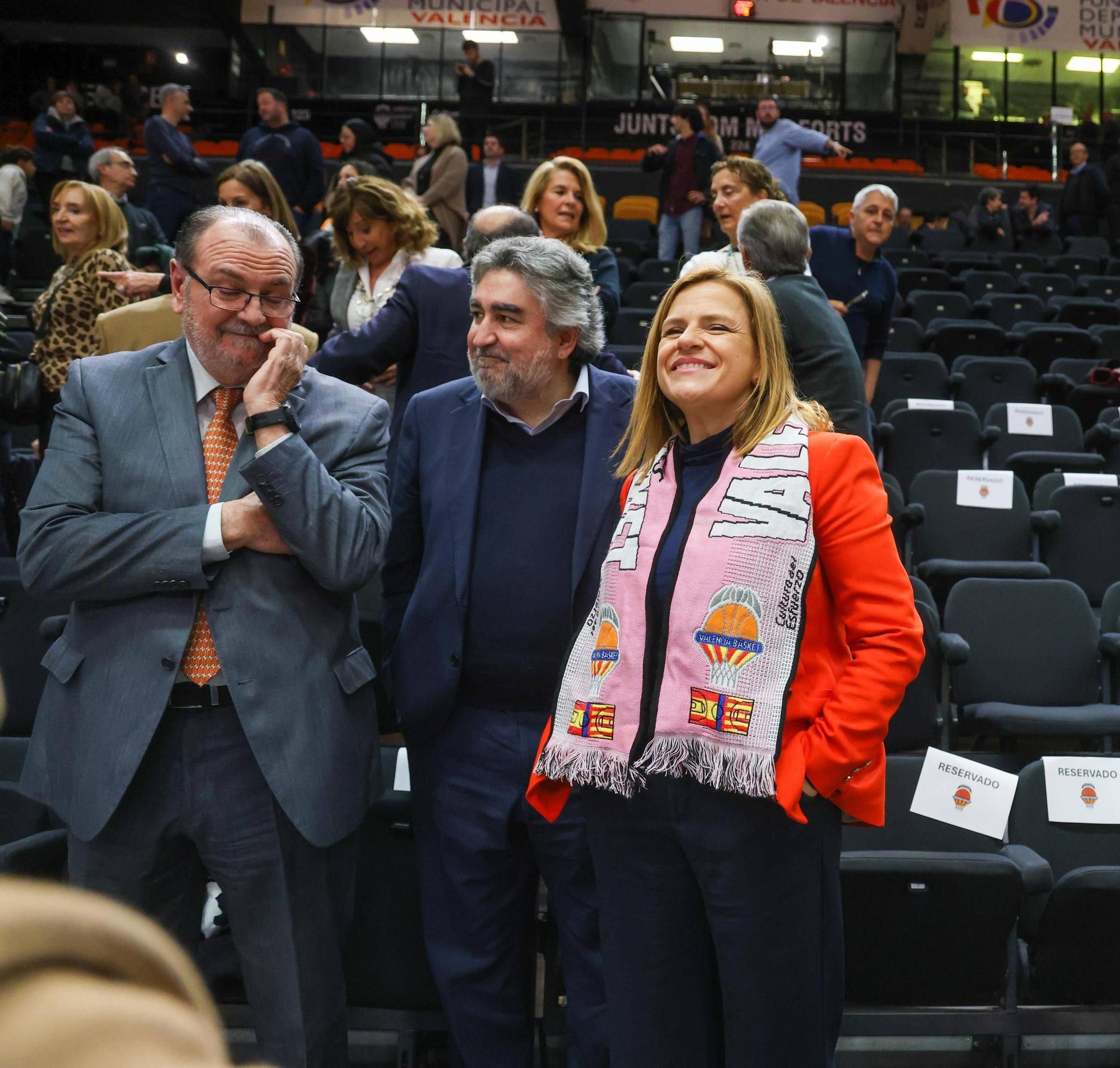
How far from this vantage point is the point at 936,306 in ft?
25.2

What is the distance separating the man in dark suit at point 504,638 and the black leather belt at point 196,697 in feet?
1.14

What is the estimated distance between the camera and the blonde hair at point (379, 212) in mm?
2961

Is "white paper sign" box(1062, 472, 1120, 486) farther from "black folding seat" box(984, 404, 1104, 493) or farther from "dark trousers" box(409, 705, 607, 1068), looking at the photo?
"dark trousers" box(409, 705, 607, 1068)

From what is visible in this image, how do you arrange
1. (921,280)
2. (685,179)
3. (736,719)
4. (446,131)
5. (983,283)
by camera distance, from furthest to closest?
(983,283) → (921,280) → (685,179) → (446,131) → (736,719)

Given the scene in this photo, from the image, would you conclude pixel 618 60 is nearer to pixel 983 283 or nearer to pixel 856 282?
pixel 983 283

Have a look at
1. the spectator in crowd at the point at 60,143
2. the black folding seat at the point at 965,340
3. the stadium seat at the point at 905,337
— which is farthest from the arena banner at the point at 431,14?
the black folding seat at the point at 965,340

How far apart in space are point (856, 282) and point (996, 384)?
7.01 feet

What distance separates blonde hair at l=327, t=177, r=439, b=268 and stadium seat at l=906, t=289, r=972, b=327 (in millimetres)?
5327

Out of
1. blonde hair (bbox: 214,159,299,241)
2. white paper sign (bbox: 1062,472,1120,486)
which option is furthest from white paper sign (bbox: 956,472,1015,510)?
blonde hair (bbox: 214,159,299,241)

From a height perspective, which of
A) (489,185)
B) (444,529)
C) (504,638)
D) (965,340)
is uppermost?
(489,185)

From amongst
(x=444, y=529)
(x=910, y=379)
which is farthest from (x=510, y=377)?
(x=910, y=379)

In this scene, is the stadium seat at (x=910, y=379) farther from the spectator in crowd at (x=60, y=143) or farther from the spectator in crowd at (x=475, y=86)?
the spectator in crowd at (x=475, y=86)

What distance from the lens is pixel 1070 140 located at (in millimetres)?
15000

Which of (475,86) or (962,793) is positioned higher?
(475,86)
